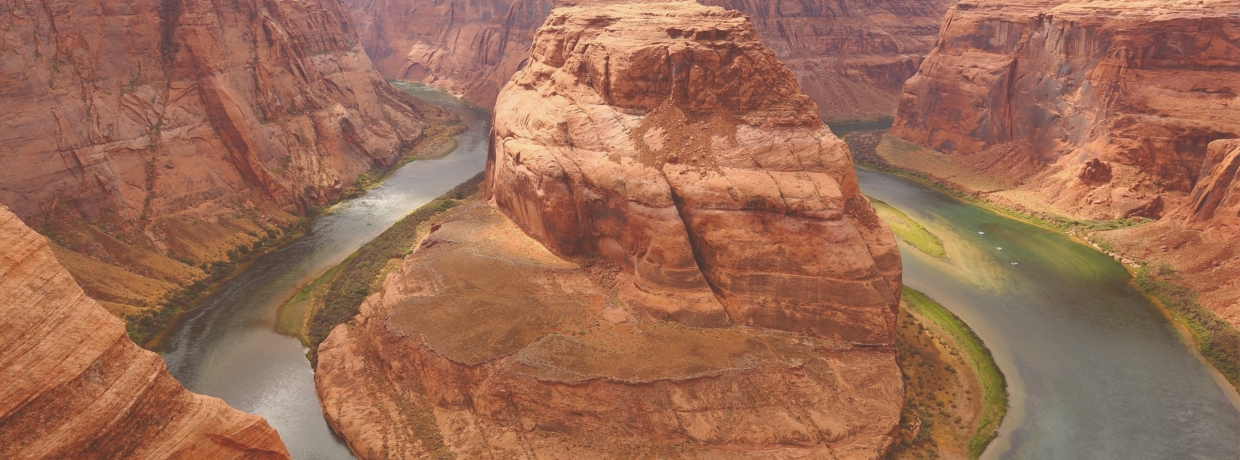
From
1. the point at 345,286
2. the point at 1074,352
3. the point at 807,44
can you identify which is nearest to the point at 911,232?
the point at 1074,352

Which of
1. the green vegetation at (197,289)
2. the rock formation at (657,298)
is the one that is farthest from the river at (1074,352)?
the green vegetation at (197,289)

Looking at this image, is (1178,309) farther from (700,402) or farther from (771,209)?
(700,402)

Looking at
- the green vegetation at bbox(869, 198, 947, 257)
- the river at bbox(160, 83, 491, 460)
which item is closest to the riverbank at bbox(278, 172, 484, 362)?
the river at bbox(160, 83, 491, 460)

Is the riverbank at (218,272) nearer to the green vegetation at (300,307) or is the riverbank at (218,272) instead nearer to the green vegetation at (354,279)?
the green vegetation at (300,307)

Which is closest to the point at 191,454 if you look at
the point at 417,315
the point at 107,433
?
the point at 107,433

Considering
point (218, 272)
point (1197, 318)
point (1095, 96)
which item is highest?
point (1095, 96)

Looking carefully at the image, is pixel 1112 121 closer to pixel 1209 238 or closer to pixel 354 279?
pixel 1209 238

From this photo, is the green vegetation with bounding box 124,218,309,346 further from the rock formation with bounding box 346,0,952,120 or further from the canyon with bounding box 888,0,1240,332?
the canyon with bounding box 888,0,1240,332
